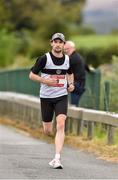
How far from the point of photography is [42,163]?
38.8 feet

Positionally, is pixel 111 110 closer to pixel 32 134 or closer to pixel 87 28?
pixel 32 134

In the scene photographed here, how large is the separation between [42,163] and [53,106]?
34.3 inches

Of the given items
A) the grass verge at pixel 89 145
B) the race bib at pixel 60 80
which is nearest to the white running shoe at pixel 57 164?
the race bib at pixel 60 80

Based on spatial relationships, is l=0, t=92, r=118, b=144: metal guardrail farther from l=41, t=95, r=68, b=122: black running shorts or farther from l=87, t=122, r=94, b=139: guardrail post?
l=41, t=95, r=68, b=122: black running shorts

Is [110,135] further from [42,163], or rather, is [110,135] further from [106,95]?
[42,163]

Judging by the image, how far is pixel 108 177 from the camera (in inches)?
416

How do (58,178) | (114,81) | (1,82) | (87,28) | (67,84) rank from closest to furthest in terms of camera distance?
(58,178) → (67,84) → (114,81) → (1,82) → (87,28)

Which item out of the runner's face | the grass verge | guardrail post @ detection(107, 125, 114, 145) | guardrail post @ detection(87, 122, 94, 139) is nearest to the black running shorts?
the runner's face

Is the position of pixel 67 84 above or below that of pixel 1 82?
above

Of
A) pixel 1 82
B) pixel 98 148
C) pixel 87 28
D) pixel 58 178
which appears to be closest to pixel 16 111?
pixel 1 82

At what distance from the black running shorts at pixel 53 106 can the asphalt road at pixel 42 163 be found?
73cm

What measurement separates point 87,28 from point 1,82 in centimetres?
6007

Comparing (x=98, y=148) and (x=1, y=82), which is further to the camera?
(x=1, y=82)

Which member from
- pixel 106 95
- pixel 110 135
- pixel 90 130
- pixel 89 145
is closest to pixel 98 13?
pixel 106 95
